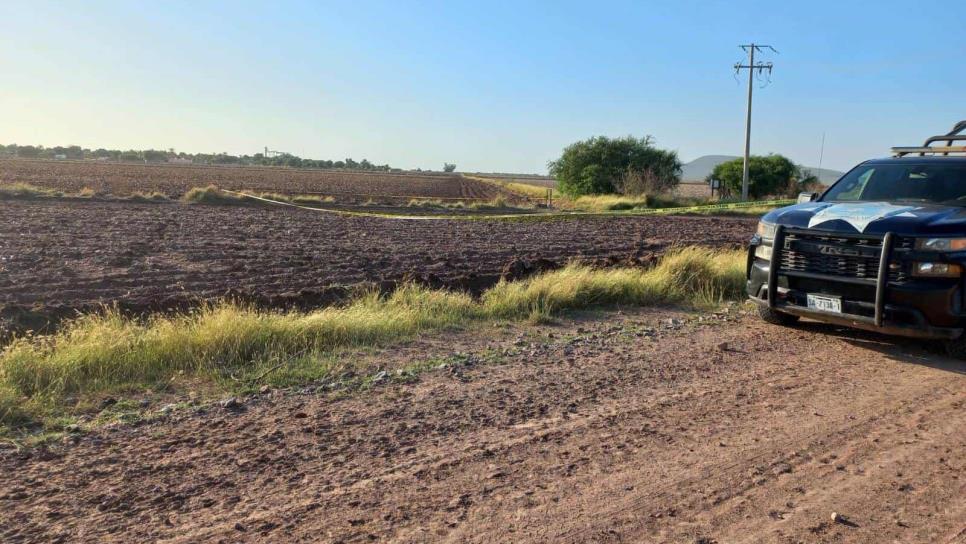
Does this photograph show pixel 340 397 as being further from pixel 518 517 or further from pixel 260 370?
pixel 518 517

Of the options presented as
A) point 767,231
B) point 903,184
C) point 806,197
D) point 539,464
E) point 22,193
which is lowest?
point 539,464

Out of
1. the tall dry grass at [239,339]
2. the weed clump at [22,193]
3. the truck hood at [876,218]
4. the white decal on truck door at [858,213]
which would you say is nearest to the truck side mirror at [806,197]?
the truck hood at [876,218]

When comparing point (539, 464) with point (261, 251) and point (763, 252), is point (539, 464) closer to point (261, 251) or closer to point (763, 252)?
point (763, 252)

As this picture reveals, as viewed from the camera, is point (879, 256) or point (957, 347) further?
point (957, 347)

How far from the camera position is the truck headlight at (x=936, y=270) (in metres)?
6.68

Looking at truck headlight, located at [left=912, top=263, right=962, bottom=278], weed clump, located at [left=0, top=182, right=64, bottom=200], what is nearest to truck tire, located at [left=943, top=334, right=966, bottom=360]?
truck headlight, located at [left=912, top=263, right=962, bottom=278]

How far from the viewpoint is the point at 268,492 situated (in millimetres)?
4082

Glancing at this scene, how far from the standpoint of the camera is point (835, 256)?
731cm

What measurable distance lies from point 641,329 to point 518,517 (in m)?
5.24

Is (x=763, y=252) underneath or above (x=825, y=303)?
above

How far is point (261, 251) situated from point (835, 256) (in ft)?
40.9

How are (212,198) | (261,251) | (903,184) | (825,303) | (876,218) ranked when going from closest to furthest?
(876,218) → (825,303) → (903,184) → (261,251) → (212,198)

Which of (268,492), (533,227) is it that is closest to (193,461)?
(268,492)

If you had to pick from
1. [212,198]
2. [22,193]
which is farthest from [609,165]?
[22,193]
